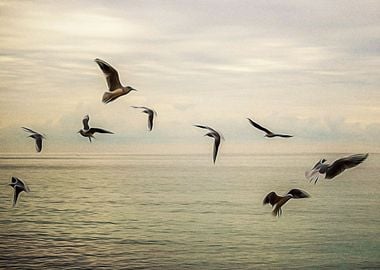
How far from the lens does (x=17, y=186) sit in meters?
1.67

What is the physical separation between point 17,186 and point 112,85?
15.5 inches

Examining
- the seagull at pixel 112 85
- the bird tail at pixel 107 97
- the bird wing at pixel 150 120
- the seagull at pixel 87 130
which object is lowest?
the seagull at pixel 87 130

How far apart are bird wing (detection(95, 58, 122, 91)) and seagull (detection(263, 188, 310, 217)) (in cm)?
52

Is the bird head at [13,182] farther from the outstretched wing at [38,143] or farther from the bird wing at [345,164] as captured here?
the bird wing at [345,164]

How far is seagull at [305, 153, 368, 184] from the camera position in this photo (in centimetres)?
163

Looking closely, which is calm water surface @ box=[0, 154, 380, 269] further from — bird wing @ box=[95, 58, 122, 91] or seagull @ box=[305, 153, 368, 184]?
bird wing @ box=[95, 58, 122, 91]

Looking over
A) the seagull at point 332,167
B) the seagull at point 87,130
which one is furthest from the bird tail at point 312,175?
the seagull at point 87,130

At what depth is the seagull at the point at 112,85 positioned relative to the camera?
1.66 meters

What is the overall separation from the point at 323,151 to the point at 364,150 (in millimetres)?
112

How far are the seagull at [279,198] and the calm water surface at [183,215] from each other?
14mm

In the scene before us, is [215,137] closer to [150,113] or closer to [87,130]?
[150,113]

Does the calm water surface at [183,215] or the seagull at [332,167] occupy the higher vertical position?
the seagull at [332,167]

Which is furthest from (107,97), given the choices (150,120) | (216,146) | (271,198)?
(271,198)

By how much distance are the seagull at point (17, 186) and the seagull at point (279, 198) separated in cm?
68
